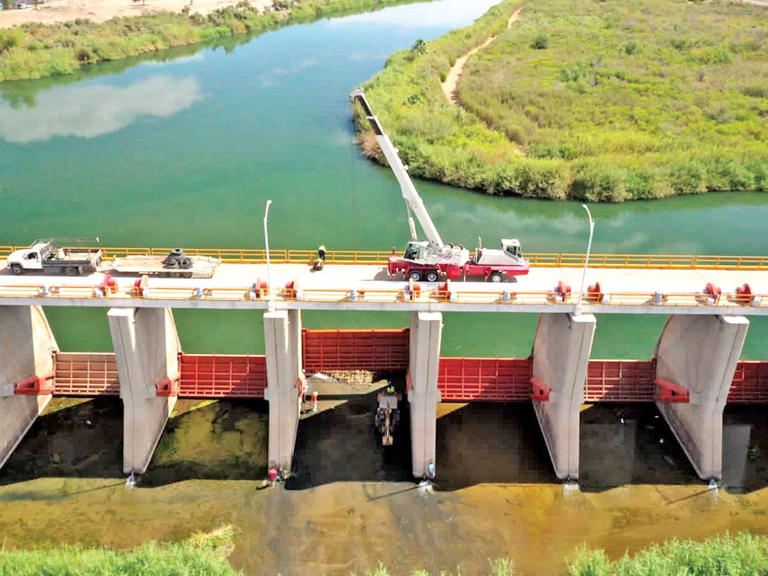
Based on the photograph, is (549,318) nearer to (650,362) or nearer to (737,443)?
(650,362)

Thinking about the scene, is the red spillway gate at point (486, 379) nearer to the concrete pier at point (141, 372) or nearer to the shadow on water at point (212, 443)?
the shadow on water at point (212, 443)

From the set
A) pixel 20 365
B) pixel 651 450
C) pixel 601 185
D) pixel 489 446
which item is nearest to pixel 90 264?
pixel 20 365

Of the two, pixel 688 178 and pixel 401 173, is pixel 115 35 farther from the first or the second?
pixel 401 173

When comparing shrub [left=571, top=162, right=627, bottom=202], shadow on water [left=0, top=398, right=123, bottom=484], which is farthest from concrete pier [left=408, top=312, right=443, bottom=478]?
shrub [left=571, top=162, right=627, bottom=202]

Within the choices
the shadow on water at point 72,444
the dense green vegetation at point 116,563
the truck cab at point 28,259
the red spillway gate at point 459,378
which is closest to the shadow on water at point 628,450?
the red spillway gate at point 459,378

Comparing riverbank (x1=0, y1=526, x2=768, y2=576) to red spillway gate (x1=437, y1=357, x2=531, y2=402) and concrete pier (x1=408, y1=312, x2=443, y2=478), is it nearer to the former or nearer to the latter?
concrete pier (x1=408, y1=312, x2=443, y2=478)

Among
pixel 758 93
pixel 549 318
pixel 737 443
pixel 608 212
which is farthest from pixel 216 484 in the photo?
pixel 758 93
